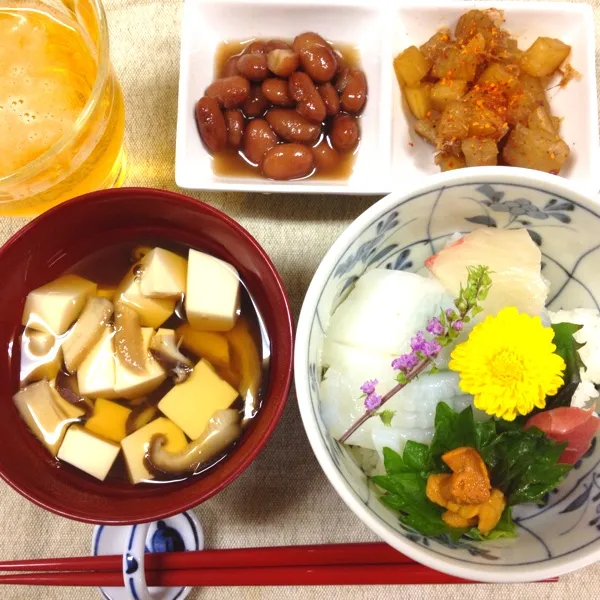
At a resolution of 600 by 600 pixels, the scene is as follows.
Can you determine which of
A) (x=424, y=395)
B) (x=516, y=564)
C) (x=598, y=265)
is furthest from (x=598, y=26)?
(x=516, y=564)

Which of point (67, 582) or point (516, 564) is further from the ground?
point (516, 564)

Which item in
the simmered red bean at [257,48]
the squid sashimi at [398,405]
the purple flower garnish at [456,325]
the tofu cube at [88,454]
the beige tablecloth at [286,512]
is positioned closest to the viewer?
the purple flower garnish at [456,325]

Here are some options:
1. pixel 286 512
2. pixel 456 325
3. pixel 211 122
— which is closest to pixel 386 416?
pixel 456 325

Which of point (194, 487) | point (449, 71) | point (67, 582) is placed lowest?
point (67, 582)

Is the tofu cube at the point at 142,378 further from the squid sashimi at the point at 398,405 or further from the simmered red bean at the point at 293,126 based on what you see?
the simmered red bean at the point at 293,126

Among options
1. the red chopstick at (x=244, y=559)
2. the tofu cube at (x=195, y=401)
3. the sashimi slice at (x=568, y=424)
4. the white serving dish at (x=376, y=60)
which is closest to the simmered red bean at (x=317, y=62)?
the white serving dish at (x=376, y=60)

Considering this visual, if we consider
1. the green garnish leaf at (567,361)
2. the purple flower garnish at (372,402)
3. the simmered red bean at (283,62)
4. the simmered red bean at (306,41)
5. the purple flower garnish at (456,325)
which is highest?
the simmered red bean at (306,41)

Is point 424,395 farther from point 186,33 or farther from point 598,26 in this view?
point 598,26
